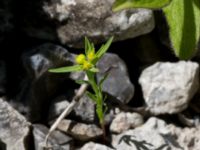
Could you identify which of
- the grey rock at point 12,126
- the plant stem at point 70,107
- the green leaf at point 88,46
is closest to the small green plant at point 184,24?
the green leaf at point 88,46

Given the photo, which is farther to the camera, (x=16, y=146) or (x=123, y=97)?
(x=123, y=97)

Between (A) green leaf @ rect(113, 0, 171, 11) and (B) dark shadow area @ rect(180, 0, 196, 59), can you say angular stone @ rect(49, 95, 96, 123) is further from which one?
(A) green leaf @ rect(113, 0, 171, 11)

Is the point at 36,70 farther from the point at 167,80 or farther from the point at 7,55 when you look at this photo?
the point at 167,80

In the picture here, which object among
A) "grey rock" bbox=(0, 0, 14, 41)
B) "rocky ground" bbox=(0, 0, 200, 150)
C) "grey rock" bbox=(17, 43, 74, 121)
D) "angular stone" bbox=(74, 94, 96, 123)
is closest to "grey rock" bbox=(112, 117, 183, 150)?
"rocky ground" bbox=(0, 0, 200, 150)

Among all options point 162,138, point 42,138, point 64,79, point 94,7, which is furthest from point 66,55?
point 162,138

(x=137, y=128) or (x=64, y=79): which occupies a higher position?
(x=64, y=79)

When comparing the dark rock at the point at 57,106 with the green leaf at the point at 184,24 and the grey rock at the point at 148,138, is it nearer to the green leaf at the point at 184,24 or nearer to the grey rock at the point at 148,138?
the grey rock at the point at 148,138
